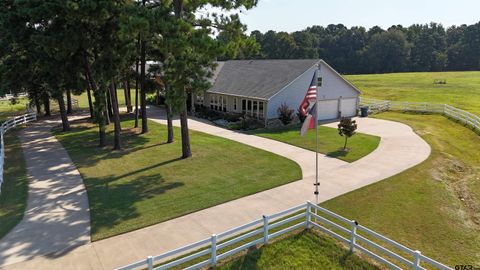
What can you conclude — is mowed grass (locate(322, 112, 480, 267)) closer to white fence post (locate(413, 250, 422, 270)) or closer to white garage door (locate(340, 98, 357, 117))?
white fence post (locate(413, 250, 422, 270))

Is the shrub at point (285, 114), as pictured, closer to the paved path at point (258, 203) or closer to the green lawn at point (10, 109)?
the paved path at point (258, 203)

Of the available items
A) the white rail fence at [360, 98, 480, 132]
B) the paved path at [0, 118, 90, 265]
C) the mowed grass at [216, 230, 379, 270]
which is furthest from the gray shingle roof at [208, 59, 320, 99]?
the mowed grass at [216, 230, 379, 270]

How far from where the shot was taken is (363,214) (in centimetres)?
1286

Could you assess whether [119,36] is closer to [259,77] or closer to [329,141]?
[329,141]

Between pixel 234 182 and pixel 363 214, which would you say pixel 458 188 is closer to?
pixel 363 214

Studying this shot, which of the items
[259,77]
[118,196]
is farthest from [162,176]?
[259,77]

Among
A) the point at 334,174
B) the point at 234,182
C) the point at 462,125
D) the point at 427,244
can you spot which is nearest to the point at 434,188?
the point at 334,174

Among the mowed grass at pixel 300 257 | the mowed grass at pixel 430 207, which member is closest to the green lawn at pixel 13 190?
the mowed grass at pixel 300 257

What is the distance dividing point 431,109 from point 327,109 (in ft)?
37.0

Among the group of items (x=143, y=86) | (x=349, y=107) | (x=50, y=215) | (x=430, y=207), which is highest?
(x=143, y=86)

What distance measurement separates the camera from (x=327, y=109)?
1298 inches

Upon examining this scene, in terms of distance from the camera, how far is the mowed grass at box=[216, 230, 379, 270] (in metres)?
9.77

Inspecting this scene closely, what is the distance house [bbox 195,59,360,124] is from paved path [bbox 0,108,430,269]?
19.8ft

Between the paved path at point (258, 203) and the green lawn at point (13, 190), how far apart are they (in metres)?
3.71
